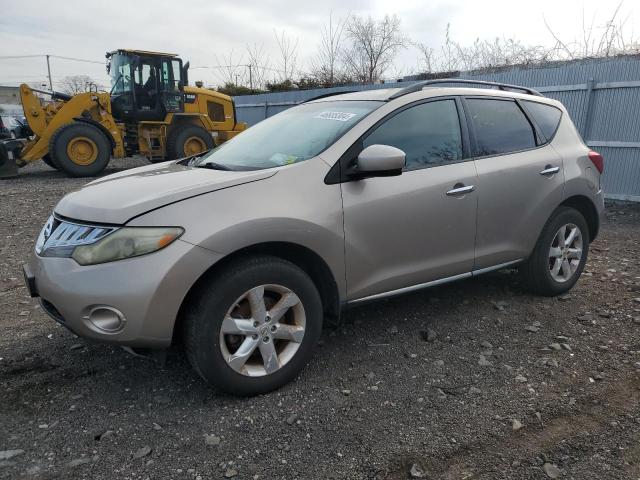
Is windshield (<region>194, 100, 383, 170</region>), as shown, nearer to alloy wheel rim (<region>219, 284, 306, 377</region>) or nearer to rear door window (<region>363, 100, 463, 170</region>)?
rear door window (<region>363, 100, 463, 170</region>)

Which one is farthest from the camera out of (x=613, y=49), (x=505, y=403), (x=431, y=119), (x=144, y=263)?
(x=613, y=49)

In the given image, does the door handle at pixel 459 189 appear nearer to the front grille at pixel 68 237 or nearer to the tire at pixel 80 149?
the front grille at pixel 68 237

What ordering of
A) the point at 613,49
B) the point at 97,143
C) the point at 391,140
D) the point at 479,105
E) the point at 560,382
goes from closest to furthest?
the point at 560,382, the point at 391,140, the point at 479,105, the point at 97,143, the point at 613,49

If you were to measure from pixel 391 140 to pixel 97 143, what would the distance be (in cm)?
1049

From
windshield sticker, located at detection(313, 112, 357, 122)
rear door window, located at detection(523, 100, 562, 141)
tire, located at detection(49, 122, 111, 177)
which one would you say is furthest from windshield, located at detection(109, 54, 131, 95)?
rear door window, located at detection(523, 100, 562, 141)

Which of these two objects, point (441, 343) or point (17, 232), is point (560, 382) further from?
point (17, 232)

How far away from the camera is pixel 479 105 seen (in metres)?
3.82

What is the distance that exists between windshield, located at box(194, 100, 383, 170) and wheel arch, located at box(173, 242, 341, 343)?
0.55 metres

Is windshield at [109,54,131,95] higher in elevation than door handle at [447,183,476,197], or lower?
higher

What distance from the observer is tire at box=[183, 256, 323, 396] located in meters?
2.60

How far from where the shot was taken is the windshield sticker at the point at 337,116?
10.9 feet

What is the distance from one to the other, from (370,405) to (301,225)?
1.06 meters

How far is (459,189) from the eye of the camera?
345 centimetres

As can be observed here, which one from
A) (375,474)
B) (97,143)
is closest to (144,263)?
(375,474)
